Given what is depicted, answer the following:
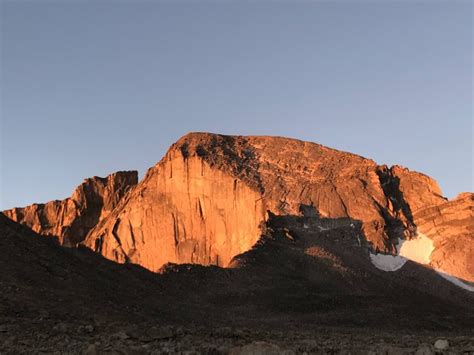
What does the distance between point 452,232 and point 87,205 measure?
53.0 metres

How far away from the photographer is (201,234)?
6819 centimetres

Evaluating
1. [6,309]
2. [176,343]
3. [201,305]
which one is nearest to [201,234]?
[201,305]

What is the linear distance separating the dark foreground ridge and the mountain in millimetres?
3085

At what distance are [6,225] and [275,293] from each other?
793 inches

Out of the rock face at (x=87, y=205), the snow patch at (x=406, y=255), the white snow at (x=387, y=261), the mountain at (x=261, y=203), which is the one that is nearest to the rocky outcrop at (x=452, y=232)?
the mountain at (x=261, y=203)

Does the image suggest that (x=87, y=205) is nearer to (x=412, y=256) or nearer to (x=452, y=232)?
(x=412, y=256)

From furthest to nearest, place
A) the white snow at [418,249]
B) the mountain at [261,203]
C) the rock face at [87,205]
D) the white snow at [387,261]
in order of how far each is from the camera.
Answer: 1. the rock face at [87,205]
2. the mountain at [261,203]
3. the white snow at [418,249]
4. the white snow at [387,261]

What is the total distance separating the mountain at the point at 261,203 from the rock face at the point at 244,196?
0.12 metres

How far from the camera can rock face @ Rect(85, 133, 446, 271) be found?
209ft

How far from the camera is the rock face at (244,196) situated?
2511 inches

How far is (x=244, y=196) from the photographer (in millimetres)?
64812

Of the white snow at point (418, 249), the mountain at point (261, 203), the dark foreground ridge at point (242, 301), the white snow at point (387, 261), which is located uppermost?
the mountain at point (261, 203)

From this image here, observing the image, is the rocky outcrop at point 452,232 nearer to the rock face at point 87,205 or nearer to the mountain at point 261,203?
the mountain at point 261,203

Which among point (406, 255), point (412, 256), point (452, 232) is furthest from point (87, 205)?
point (452, 232)
